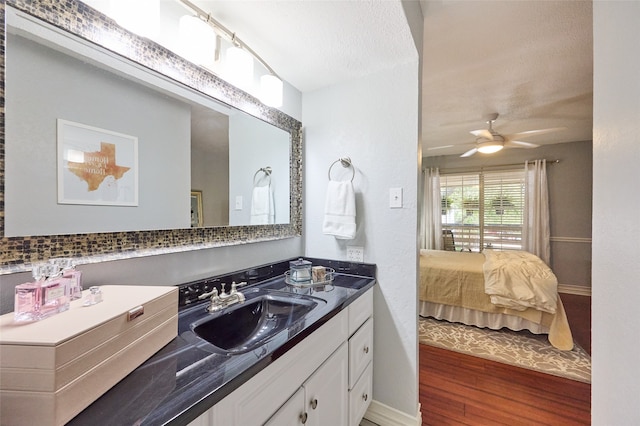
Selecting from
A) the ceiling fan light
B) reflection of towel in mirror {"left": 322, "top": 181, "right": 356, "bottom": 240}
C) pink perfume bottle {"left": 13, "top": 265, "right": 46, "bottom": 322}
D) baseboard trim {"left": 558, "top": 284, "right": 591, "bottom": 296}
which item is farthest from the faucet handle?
baseboard trim {"left": 558, "top": 284, "right": 591, "bottom": 296}

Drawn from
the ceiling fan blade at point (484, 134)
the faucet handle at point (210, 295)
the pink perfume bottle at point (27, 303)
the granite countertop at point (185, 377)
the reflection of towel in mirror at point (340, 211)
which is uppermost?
the ceiling fan blade at point (484, 134)

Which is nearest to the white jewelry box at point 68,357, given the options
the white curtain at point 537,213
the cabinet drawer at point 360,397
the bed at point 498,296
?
the cabinet drawer at point 360,397

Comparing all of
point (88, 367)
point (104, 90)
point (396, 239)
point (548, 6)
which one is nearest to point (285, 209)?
point (396, 239)

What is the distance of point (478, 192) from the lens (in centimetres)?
485

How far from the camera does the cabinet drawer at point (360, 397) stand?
1285 mm

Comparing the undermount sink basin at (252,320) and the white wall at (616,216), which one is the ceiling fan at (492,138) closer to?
the white wall at (616,216)

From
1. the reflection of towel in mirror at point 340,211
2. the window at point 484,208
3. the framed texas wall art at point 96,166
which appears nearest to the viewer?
the framed texas wall art at point 96,166

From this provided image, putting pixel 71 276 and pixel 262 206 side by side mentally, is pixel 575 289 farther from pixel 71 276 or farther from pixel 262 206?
pixel 71 276

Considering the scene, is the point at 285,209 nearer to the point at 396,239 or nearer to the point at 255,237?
the point at 255,237

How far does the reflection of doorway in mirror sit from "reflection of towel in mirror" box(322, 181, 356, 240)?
2.49ft

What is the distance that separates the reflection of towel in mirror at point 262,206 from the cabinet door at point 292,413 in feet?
2.94

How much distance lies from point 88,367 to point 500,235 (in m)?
5.59

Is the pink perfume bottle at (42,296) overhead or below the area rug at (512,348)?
overhead

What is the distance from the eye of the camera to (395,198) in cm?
153
